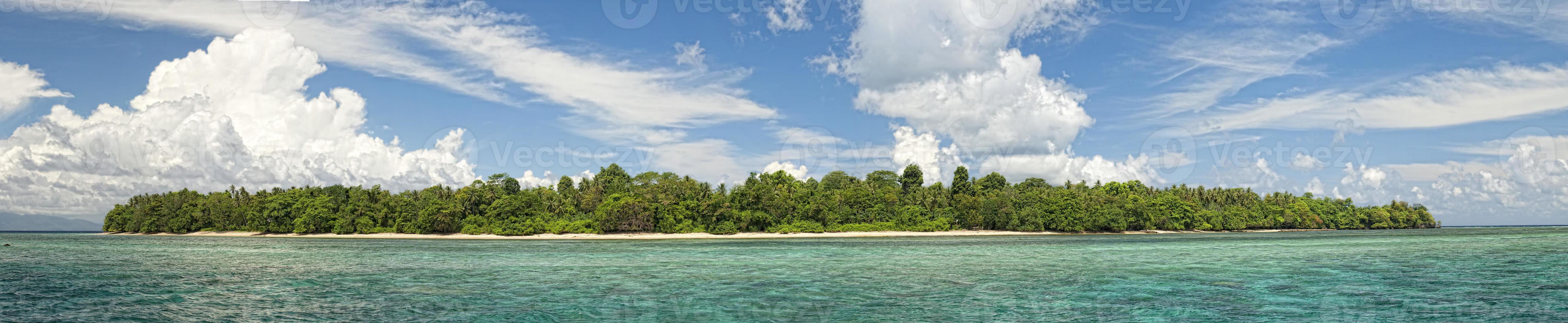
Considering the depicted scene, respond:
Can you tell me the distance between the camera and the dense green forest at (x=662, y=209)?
121688mm

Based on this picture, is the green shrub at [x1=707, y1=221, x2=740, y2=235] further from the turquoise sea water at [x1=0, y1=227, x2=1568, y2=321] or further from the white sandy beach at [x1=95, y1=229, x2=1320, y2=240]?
the turquoise sea water at [x1=0, y1=227, x2=1568, y2=321]

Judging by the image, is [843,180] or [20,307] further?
[843,180]

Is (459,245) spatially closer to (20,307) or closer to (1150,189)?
(20,307)

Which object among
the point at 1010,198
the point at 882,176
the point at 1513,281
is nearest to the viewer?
the point at 1513,281

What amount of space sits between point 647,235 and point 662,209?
461cm

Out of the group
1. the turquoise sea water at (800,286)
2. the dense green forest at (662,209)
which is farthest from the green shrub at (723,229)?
the turquoise sea water at (800,286)

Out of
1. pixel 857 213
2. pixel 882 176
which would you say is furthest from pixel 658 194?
pixel 882 176

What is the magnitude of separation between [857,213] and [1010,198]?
25157mm

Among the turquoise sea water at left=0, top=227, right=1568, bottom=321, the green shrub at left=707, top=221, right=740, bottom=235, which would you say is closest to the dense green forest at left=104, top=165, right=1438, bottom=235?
the green shrub at left=707, top=221, right=740, bottom=235

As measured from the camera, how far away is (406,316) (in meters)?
24.2

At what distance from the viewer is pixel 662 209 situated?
120438mm

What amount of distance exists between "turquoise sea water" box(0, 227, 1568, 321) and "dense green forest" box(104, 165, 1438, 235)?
54.4 meters

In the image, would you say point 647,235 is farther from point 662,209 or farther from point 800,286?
point 800,286

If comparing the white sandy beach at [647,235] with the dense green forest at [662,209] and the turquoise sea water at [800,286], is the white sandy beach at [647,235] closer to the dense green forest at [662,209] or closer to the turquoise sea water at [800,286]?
the dense green forest at [662,209]
